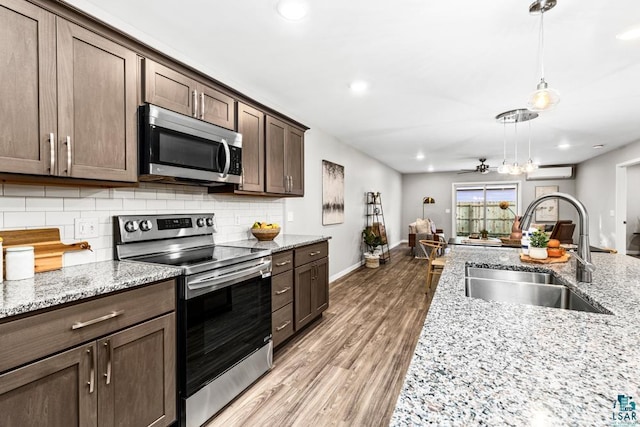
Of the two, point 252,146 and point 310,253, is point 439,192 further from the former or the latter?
point 252,146

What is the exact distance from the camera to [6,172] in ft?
4.33

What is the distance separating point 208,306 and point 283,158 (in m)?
1.76

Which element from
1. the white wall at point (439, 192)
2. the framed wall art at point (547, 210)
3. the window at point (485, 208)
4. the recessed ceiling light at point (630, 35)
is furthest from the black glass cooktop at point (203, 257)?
the framed wall art at point (547, 210)

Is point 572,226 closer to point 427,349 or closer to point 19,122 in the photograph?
point 427,349

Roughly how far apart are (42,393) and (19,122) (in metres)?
1.13

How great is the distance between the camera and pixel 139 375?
1504mm

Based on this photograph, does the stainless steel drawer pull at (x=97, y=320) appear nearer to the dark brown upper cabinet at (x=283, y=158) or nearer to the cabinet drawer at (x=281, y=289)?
the cabinet drawer at (x=281, y=289)

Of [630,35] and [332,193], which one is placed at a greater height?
[630,35]

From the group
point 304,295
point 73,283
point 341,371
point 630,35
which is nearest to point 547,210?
point 630,35

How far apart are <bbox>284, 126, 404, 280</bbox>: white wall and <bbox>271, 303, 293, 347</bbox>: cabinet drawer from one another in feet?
4.26

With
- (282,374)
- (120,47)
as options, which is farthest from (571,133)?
(120,47)

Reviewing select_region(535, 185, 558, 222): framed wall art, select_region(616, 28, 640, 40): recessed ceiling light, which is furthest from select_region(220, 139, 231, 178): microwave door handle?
select_region(535, 185, 558, 222): framed wall art

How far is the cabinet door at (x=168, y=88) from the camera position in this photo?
1.90 m

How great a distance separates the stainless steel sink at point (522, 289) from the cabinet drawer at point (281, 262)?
1.41 metres
